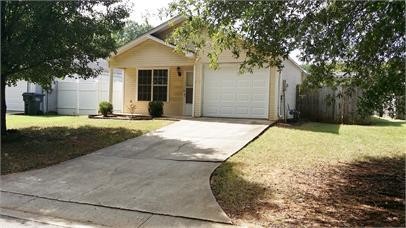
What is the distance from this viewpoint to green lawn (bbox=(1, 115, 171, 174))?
29.8 ft

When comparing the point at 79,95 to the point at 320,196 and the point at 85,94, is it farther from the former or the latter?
the point at 320,196

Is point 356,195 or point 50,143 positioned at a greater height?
point 50,143

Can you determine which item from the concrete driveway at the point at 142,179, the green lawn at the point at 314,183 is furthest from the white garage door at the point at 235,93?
the green lawn at the point at 314,183

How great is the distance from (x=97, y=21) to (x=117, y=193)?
6.98 metres

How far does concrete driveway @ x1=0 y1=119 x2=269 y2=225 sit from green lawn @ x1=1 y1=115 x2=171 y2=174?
2.01 feet

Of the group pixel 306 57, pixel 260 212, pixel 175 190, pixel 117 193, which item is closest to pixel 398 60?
pixel 306 57

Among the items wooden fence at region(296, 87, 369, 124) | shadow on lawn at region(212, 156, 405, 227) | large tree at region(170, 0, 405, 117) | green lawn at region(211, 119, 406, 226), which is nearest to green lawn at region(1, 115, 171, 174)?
green lawn at region(211, 119, 406, 226)

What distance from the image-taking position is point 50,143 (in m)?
11.0

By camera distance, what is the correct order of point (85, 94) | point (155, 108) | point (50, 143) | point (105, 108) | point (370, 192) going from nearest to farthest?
1. point (370, 192)
2. point (50, 143)
3. point (155, 108)
4. point (105, 108)
5. point (85, 94)

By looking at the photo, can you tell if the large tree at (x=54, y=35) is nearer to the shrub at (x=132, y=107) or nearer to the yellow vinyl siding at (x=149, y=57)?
the yellow vinyl siding at (x=149, y=57)

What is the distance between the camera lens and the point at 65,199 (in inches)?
245

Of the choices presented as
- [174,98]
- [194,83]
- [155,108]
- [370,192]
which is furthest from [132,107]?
[370,192]

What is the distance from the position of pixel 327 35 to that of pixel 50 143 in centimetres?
839

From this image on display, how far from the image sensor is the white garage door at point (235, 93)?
16.0 m
